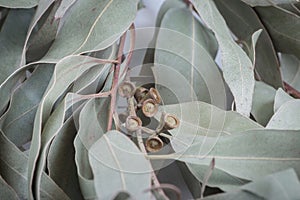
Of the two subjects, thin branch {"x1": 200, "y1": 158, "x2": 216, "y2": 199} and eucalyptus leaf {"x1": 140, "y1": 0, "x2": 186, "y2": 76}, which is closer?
thin branch {"x1": 200, "y1": 158, "x2": 216, "y2": 199}

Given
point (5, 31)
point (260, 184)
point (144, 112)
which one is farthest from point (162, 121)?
point (5, 31)

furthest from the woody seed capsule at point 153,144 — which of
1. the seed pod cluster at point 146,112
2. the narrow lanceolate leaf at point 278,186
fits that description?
the narrow lanceolate leaf at point 278,186

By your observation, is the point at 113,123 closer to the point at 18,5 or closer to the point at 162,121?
the point at 162,121

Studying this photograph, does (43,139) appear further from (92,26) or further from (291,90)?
(291,90)

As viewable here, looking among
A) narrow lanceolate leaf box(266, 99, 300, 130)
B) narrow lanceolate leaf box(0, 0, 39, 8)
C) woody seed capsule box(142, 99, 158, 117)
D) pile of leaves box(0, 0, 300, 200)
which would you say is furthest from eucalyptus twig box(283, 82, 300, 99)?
narrow lanceolate leaf box(0, 0, 39, 8)

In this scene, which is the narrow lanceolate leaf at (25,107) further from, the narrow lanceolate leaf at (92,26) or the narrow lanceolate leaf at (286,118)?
the narrow lanceolate leaf at (286,118)

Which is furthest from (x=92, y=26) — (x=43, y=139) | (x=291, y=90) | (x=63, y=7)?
(x=291, y=90)

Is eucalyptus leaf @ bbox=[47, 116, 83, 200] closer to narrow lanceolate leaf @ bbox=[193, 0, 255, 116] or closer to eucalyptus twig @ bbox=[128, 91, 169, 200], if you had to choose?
eucalyptus twig @ bbox=[128, 91, 169, 200]
